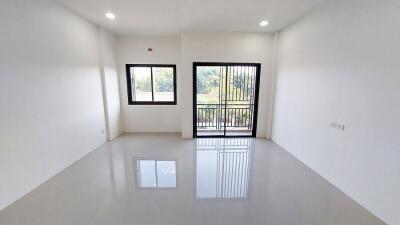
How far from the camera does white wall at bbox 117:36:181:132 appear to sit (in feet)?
16.2

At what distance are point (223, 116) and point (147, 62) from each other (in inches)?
106

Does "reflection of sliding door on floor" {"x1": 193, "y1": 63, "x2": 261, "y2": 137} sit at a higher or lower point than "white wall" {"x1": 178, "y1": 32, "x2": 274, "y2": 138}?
lower

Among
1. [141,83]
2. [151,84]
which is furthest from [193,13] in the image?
[141,83]

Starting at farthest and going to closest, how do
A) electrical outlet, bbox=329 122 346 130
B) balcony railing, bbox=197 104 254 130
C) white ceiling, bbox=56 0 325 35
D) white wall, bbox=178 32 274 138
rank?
balcony railing, bbox=197 104 254 130
white wall, bbox=178 32 274 138
white ceiling, bbox=56 0 325 35
electrical outlet, bbox=329 122 346 130

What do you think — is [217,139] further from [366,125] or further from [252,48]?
[366,125]

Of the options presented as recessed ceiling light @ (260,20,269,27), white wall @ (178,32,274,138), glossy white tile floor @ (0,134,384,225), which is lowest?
glossy white tile floor @ (0,134,384,225)

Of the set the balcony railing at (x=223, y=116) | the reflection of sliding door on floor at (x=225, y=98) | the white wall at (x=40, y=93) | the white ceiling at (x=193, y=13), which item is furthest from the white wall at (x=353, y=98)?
the white wall at (x=40, y=93)

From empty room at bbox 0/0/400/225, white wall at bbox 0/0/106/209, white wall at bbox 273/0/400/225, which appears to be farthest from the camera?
white wall at bbox 0/0/106/209

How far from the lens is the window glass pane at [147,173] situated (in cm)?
267

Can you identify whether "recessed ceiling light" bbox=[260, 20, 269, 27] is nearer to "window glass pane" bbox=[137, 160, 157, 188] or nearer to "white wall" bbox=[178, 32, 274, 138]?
"white wall" bbox=[178, 32, 274, 138]

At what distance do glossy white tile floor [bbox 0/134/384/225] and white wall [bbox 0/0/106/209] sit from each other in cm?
29

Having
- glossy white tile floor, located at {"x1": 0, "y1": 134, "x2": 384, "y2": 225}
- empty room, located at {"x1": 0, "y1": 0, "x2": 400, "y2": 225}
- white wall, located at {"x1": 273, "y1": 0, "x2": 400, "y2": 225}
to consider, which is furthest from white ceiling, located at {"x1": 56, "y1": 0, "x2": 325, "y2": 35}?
glossy white tile floor, located at {"x1": 0, "y1": 134, "x2": 384, "y2": 225}

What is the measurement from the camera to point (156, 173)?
2.96 m

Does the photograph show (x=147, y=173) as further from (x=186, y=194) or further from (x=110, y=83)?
(x=110, y=83)
